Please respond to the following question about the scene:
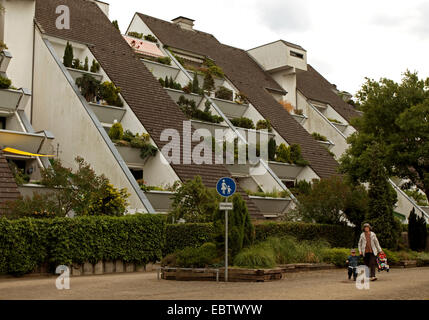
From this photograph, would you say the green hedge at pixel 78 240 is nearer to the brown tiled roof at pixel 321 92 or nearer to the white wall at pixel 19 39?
the white wall at pixel 19 39

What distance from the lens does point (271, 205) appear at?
29047 millimetres

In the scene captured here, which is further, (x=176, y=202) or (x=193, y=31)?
(x=193, y=31)

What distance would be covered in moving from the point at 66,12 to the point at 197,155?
14.0 m

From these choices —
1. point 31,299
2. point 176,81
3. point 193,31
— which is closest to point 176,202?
point 31,299

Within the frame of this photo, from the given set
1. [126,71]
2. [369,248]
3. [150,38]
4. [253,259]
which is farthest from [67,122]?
[369,248]

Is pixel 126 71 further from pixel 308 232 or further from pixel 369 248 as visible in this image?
pixel 369 248

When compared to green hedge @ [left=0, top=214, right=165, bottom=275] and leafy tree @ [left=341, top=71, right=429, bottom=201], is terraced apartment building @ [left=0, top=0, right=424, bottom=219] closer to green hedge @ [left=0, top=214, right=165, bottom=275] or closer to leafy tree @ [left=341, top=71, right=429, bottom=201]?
green hedge @ [left=0, top=214, right=165, bottom=275]

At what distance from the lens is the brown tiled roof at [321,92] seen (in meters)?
46.3

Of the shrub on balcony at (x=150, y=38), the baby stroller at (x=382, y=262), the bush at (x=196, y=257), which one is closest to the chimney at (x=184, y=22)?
the shrub on balcony at (x=150, y=38)

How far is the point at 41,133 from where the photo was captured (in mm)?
23922

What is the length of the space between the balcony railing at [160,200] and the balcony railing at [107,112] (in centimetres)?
584

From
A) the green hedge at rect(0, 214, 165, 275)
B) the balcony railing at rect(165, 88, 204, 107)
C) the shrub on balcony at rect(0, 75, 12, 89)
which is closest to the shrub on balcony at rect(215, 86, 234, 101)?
the balcony railing at rect(165, 88, 204, 107)

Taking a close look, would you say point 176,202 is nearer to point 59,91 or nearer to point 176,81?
point 59,91

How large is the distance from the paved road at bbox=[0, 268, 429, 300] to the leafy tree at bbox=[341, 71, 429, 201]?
966cm
